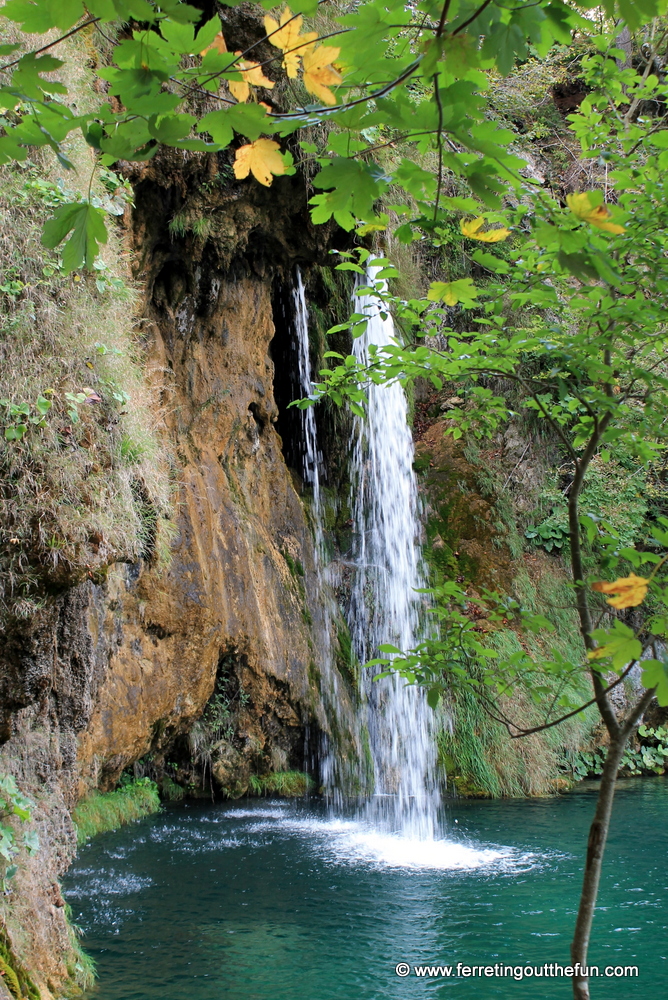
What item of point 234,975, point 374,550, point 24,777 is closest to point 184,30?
point 24,777

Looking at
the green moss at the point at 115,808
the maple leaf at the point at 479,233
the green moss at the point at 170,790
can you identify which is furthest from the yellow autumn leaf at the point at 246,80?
the green moss at the point at 170,790

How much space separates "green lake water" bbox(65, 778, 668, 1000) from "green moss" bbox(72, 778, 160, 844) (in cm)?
17

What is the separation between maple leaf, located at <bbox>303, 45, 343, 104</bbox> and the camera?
4.26ft

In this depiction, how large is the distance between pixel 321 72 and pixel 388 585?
30.8 feet

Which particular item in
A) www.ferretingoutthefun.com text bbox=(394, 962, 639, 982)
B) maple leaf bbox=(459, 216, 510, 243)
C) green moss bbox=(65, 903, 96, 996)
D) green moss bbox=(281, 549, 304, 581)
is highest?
green moss bbox=(281, 549, 304, 581)

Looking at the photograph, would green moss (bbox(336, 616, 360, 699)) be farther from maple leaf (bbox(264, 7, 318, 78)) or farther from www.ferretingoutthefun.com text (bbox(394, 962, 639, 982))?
maple leaf (bbox(264, 7, 318, 78))

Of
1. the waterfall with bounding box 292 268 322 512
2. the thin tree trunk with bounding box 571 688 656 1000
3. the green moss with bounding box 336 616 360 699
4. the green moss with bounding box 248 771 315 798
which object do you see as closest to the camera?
the thin tree trunk with bounding box 571 688 656 1000

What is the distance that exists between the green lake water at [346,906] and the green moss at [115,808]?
0.17 meters

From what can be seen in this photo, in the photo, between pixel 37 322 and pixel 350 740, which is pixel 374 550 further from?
pixel 37 322

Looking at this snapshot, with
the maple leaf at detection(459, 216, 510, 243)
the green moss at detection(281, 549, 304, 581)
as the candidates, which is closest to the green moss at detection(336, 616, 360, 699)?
the green moss at detection(281, 549, 304, 581)

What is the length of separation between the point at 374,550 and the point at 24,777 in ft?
23.9

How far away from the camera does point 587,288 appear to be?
7.66ft

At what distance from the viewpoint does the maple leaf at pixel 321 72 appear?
1298 mm

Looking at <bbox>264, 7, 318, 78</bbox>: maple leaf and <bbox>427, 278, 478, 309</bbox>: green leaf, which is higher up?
<bbox>264, 7, 318, 78</bbox>: maple leaf
